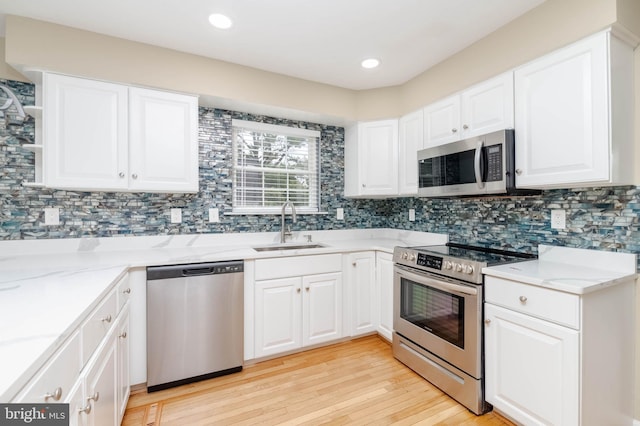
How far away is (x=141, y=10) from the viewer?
1.90 m

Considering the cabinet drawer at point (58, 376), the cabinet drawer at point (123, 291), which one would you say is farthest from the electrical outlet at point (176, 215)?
the cabinet drawer at point (58, 376)

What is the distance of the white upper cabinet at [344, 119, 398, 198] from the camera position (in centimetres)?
306

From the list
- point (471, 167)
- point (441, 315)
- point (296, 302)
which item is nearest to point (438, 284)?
point (441, 315)

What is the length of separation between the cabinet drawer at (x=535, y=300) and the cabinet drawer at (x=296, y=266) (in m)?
1.26

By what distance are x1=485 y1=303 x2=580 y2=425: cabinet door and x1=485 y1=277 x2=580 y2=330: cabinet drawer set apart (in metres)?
0.04

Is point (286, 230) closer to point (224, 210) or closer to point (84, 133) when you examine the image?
point (224, 210)

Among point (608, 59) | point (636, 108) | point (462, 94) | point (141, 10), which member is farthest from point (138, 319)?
point (636, 108)

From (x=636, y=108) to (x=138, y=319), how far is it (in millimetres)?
3325

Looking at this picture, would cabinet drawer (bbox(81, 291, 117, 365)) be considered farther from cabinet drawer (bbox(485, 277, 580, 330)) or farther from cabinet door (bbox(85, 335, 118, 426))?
cabinet drawer (bbox(485, 277, 580, 330))

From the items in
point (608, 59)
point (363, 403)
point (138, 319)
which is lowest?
point (363, 403)

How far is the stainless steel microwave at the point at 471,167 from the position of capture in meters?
1.95

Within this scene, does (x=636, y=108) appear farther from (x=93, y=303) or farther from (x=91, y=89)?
(x=91, y=89)

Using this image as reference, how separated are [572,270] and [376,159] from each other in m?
1.86

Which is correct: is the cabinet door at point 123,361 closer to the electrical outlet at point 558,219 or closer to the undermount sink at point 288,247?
the undermount sink at point 288,247
